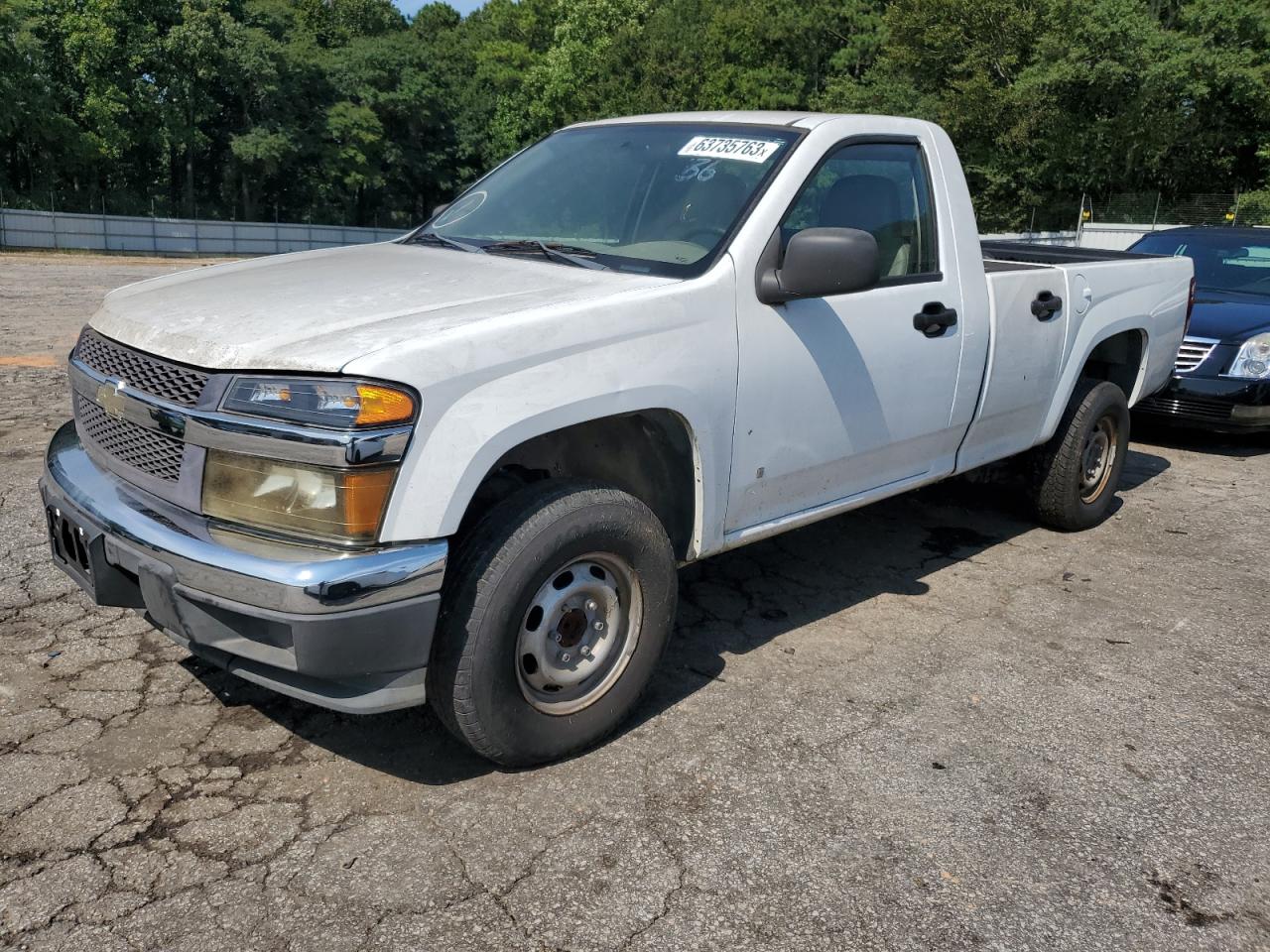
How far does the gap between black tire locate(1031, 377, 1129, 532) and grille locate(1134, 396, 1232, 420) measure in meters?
2.02

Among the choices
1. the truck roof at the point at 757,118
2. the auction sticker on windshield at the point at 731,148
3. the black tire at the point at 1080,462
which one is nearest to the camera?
the auction sticker on windshield at the point at 731,148

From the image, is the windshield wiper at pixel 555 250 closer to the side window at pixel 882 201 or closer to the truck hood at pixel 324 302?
the truck hood at pixel 324 302

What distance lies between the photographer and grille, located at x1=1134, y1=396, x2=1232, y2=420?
25.1 feet

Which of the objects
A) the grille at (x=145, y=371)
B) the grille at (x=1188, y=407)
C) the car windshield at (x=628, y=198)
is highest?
the car windshield at (x=628, y=198)

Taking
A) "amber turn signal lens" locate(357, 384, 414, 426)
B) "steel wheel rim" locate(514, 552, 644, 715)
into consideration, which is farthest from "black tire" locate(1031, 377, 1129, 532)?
"amber turn signal lens" locate(357, 384, 414, 426)

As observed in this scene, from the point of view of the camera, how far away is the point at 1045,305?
15.9 ft

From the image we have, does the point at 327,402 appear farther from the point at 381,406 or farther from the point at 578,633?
the point at 578,633

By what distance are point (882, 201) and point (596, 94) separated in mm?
64961

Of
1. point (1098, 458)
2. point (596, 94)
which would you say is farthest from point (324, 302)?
point (596, 94)

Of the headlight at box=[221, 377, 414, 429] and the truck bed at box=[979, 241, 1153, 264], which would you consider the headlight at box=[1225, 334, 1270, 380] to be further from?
the headlight at box=[221, 377, 414, 429]

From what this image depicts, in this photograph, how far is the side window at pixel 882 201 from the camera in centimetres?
392

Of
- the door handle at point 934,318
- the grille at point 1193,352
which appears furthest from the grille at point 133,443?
the grille at point 1193,352

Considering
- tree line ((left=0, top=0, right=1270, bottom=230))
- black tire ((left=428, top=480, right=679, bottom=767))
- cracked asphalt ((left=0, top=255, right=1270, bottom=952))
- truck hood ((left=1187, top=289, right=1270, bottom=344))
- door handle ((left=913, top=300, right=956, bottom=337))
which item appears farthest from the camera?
tree line ((left=0, top=0, right=1270, bottom=230))

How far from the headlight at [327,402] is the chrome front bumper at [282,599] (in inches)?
12.5
